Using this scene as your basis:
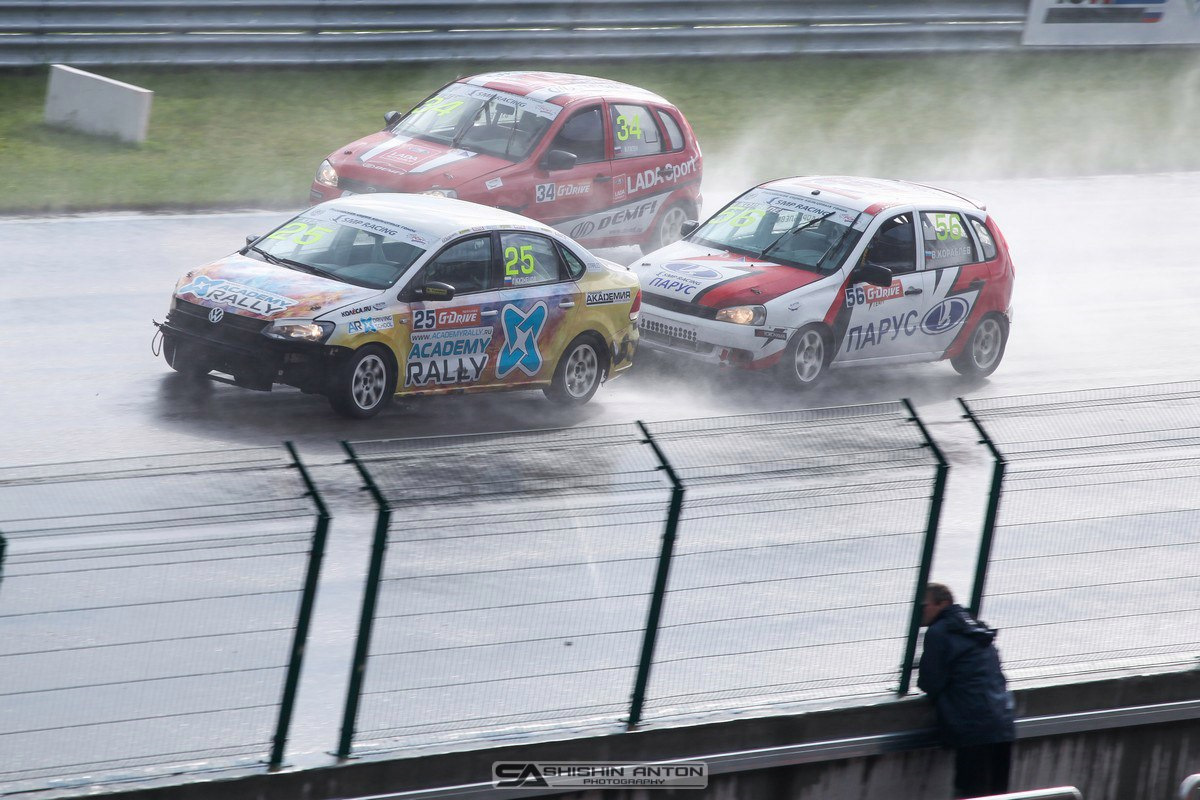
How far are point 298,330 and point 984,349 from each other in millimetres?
6543

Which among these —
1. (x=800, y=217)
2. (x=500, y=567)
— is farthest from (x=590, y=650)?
(x=800, y=217)

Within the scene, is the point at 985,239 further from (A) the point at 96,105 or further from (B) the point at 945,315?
(A) the point at 96,105

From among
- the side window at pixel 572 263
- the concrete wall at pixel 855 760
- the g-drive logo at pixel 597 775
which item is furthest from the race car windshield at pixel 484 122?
the g-drive logo at pixel 597 775

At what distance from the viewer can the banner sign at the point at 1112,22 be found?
27375 millimetres

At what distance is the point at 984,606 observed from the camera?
Result: 756cm

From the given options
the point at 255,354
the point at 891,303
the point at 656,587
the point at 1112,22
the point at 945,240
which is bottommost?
the point at 255,354

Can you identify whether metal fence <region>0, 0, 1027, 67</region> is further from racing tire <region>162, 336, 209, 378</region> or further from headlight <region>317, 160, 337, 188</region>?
racing tire <region>162, 336, 209, 378</region>

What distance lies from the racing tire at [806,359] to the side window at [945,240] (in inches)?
54.3

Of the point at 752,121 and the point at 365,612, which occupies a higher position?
the point at 365,612

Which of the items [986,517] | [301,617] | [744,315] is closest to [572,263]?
[744,315]

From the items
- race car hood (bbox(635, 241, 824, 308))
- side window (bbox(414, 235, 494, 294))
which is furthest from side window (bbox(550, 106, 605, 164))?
side window (bbox(414, 235, 494, 294))

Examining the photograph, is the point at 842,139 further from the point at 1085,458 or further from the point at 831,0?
the point at 1085,458

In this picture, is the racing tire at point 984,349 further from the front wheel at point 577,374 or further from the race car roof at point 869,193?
the front wheel at point 577,374

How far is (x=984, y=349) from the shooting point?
1498cm
